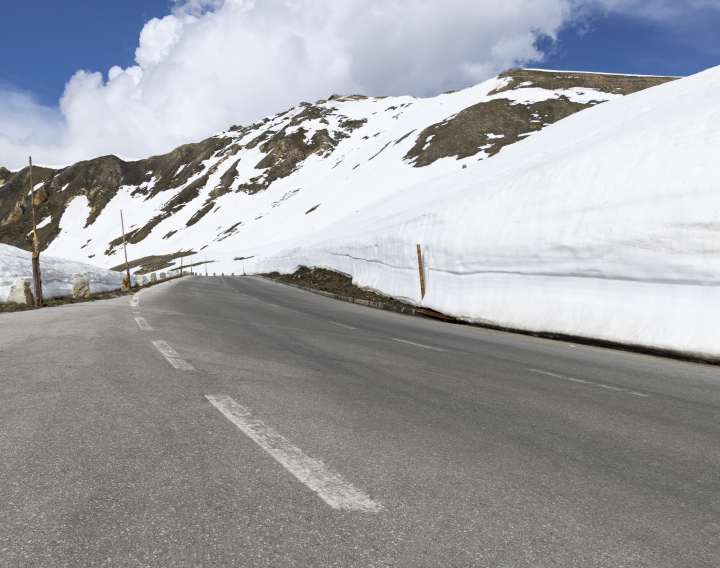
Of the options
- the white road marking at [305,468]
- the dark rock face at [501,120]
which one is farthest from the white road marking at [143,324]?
the dark rock face at [501,120]

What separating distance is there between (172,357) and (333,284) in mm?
23096

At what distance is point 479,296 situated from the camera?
15.1m

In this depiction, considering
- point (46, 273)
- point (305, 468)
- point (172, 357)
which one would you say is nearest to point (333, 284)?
point (46, 273)

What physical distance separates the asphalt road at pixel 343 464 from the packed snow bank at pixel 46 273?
39.4ft

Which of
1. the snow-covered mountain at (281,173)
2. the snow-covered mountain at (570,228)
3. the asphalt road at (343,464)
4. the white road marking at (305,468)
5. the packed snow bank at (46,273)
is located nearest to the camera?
the asphalt road at (343,464)

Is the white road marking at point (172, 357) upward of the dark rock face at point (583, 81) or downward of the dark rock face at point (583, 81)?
downward

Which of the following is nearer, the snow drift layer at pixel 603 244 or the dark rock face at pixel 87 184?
the snow drift layer at pixel 603 244

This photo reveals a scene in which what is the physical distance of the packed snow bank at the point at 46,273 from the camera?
16531 mm

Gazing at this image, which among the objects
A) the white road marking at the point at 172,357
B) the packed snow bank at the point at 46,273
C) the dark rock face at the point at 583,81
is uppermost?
the dark rock face at the point at 583,81

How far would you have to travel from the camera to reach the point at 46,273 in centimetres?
1870

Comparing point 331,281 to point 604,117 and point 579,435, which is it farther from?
point 579,435

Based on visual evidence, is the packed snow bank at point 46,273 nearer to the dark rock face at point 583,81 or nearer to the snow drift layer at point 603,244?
the snow drift layer at point 603,244

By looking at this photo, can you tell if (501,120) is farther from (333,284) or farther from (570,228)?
(570,228)

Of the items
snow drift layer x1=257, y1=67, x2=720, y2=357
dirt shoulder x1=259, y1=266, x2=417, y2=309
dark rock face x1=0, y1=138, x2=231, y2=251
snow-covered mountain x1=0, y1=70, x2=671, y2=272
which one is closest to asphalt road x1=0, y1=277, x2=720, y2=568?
snow drift layer x1=257, y1=67, x2=720, y2=357
